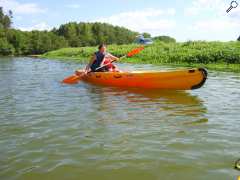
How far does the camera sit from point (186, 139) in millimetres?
5492

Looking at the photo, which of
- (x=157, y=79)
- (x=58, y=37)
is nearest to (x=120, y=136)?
(x=157, y=79)

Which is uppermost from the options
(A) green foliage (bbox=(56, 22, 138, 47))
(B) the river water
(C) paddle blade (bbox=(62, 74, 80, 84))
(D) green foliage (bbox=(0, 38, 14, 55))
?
(A) green foliage (bbox=(56, 22, 138, 47))

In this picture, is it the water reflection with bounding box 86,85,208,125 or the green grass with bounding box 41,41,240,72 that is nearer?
the water reflection with bounding box 86,85,208,125

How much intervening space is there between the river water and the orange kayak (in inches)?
19.8

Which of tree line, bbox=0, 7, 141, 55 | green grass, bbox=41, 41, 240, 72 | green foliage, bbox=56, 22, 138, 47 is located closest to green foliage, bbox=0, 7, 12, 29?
tree line, bbox=0, 7, 141, 55

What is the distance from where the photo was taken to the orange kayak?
383 inches

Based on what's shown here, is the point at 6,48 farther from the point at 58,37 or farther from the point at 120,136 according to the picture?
the point at 120,136

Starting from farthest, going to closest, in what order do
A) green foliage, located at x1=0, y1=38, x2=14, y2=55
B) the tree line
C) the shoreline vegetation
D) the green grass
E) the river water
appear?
the tree line < green foliage, located at x1=0, y1=38, x2=14, y2=55 < the shoreline vegetation < the green grass < the river water

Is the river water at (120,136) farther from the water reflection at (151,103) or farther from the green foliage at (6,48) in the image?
the green foliage at (6,48)

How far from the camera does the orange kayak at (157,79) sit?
9719mm

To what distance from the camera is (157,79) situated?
10297mm

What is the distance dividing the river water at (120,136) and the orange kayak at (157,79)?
1.65 feet

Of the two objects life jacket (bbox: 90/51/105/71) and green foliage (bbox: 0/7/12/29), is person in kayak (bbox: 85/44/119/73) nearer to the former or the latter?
life jacket (bbox: 90/51/105/71)

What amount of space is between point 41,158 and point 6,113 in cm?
313
